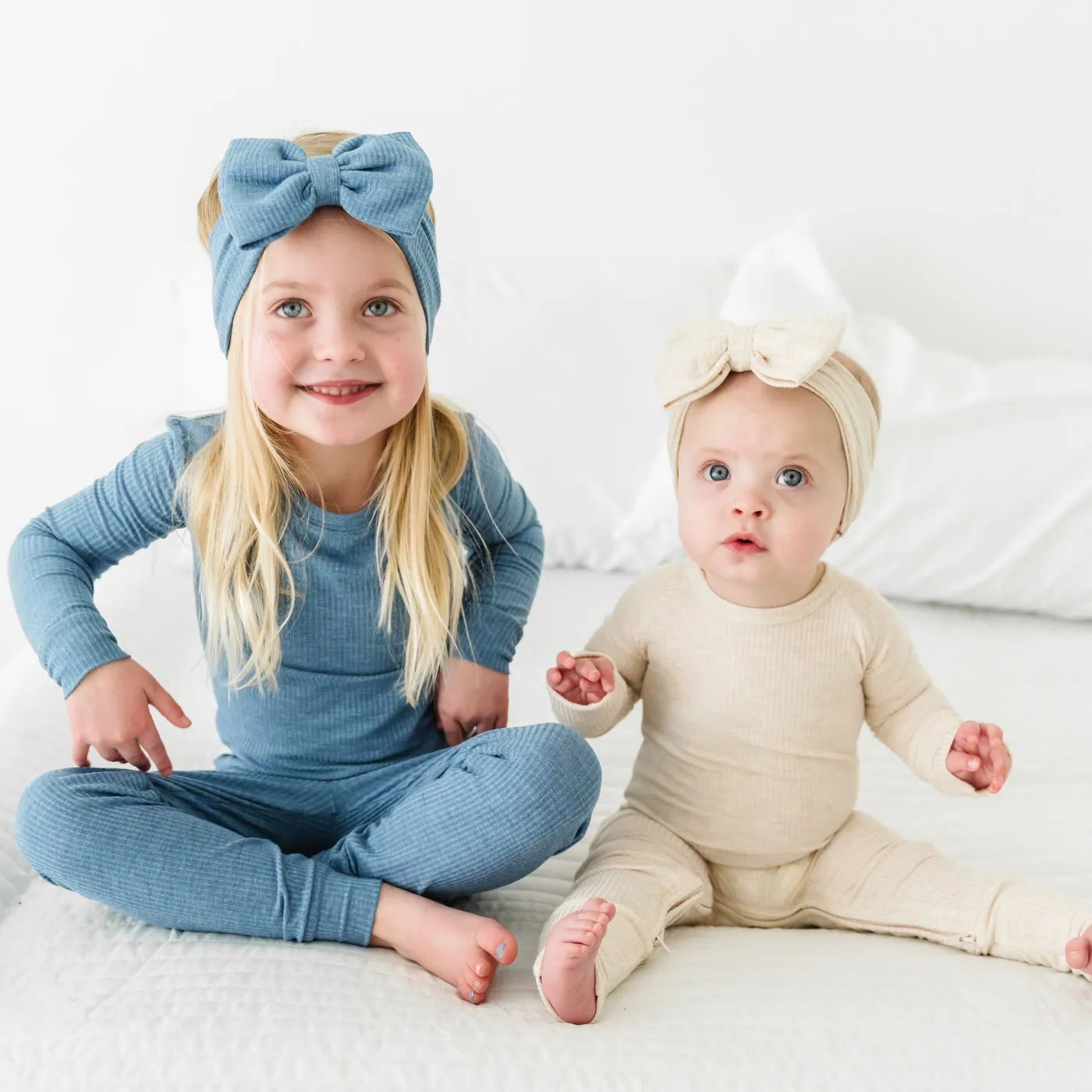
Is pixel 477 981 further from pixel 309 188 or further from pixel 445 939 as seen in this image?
pixel 309 188

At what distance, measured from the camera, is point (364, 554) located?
45.3 inches

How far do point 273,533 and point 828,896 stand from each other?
577mm

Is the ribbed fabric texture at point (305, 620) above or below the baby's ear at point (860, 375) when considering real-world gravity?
below

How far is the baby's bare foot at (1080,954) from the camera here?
92cm

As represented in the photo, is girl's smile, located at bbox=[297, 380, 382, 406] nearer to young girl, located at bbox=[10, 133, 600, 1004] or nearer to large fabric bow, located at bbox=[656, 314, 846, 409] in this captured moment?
young girl, located at bbox=[10, 133, 600, 1004]

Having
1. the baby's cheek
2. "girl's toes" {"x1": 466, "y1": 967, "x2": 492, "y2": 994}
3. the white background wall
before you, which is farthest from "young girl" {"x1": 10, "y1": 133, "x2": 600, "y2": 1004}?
the white background wall

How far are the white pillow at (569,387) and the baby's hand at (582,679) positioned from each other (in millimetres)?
670

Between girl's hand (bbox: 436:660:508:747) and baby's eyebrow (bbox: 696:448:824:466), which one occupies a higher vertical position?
baby's eyebrow (bbox: 696:448:824:466)

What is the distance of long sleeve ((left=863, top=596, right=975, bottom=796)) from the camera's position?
3.43 feet

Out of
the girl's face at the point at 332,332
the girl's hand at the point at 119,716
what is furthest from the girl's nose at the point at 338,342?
the girl's hand at the point at 119,716

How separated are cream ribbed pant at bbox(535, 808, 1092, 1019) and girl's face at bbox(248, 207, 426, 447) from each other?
42 centimetres

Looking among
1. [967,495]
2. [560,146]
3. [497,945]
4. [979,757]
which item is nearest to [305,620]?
[497,945]

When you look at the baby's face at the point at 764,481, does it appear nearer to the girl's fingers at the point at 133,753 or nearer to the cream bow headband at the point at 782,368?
the cream bow headband at the point at 782,368

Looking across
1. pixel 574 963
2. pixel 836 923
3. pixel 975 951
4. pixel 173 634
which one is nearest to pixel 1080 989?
pixel 975 951
